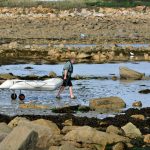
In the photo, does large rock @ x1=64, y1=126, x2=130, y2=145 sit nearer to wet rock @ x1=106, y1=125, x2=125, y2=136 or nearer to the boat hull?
wet rock @ x1=106, y1=125, x2=125, y2=136

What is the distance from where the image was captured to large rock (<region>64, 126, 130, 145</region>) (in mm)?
17062

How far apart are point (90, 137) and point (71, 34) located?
5650 centimetres

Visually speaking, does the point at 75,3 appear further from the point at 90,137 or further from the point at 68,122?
the point at 90,137

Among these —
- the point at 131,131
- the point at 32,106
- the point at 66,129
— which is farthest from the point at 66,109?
the point at 131,131

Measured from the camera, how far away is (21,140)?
1316cm

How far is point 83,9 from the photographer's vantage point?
105 metres

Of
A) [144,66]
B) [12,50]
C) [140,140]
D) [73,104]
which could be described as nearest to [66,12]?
[12,50]

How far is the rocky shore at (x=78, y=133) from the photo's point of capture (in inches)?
528

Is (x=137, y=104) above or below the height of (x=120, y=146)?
below

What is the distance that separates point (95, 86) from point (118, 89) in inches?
58.7

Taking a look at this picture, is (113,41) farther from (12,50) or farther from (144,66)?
(144,66)

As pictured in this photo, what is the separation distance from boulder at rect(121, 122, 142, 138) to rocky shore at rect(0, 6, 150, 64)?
2652cm

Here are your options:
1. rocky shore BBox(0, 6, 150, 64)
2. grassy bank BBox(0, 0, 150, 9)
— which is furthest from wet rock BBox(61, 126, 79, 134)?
grassy bank BBox(0, 0, 150, 9)

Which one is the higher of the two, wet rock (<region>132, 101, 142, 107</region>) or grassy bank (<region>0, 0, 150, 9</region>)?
wet rock (<region>132, 101, 142, 107</region>)
